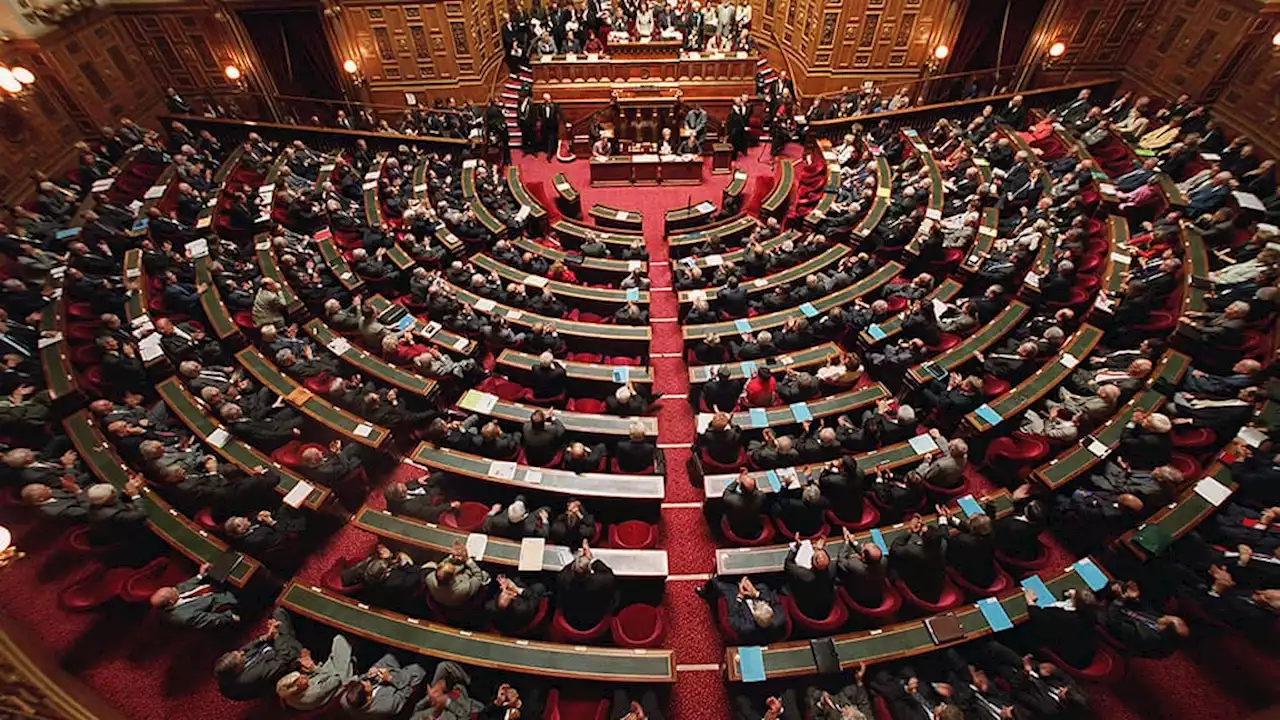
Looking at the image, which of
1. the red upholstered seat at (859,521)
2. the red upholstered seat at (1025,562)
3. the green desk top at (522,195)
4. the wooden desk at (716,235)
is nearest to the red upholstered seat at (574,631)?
the red upholstered seat at (859,521)

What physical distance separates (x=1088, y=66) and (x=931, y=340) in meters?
14.0

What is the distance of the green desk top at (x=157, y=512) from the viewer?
245 inches

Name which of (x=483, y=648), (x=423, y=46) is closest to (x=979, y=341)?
(x=483, y=648)

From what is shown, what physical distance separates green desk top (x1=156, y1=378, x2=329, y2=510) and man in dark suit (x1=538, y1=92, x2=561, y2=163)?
11899mm

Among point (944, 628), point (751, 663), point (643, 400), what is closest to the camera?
point (751, 663)

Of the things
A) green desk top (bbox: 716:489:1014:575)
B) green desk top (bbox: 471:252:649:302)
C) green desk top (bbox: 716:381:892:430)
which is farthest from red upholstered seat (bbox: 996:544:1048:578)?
green desk top (bbox: 471:252:649:302)

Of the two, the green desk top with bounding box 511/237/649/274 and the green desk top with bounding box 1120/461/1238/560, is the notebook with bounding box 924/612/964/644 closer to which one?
the green desk top with bounding box 1120/461/1238/560

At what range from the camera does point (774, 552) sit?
632cm

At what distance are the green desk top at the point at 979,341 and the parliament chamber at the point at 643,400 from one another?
0.08 m

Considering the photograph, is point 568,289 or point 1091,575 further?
point 568,289

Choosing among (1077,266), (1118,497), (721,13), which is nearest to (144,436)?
(1118,497)

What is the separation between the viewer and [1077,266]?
977 cm

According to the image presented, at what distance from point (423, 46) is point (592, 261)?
11.1 m

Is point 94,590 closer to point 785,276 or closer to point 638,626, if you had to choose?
point 638,626
